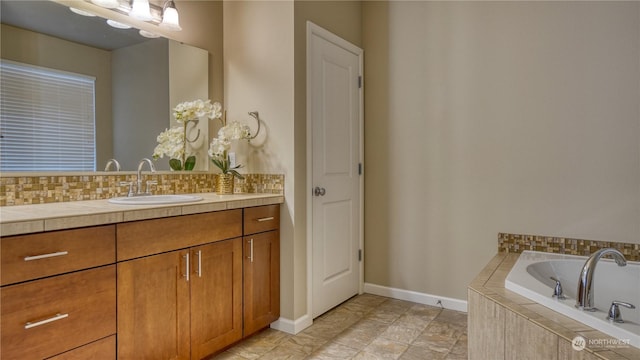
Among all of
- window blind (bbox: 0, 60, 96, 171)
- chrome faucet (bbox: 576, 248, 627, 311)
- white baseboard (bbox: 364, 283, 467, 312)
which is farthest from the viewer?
white baseboard (bbox: 364, 283, 467, 312)

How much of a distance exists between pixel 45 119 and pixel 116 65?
51 centimetres

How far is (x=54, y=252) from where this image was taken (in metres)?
1.40

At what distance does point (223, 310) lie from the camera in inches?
83.4

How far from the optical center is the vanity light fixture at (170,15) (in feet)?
7.62

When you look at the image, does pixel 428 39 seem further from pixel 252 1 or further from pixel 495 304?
pixel 495 304

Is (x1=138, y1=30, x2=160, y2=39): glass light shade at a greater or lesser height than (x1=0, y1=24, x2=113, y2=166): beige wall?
greater

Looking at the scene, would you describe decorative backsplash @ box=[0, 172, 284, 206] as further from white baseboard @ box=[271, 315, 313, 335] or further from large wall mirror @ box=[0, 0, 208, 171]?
white baseboard @ box=[271, 315, 313, 335]

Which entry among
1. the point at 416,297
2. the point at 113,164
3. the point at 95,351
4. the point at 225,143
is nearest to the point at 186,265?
the point at 95,351

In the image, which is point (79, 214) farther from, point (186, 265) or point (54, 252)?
point (186, 265)

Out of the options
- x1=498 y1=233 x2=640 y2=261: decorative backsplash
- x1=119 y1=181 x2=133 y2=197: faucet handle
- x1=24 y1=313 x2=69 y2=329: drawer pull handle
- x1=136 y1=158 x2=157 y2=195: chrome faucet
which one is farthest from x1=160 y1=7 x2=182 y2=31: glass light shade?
x1=498 y1=233 x2=640 y2=261: decorative backsplash

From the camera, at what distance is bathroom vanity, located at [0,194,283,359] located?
4.42 feet

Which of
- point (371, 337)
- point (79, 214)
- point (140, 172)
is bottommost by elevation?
point (371, 337)

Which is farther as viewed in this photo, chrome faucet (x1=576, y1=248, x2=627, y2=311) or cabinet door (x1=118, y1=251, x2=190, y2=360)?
cabinet door (x1=118, y1=251, x2=190, y2=360)

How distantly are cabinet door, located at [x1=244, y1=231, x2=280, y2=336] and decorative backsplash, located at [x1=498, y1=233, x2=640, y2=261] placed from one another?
Result: 1.58 m
